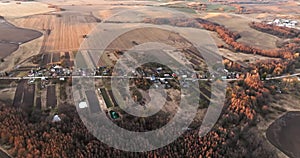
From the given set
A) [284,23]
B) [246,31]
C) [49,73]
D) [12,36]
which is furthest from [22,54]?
[284,23]

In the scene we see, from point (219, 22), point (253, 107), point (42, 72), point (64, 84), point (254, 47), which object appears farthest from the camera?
point (219, 22)

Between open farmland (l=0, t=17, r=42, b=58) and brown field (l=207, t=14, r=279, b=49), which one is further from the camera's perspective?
brown field (l=207, t=14, r=279, b=49)

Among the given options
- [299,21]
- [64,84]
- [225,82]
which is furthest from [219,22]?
[64,84]

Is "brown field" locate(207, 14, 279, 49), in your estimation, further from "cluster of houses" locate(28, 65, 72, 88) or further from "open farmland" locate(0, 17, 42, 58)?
"open farmland" locate(0, 17, 42, 58)

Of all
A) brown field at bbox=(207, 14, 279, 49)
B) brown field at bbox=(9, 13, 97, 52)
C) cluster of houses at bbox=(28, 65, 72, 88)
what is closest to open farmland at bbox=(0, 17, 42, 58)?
brown field at bbox=(9, 13, 97, 52)

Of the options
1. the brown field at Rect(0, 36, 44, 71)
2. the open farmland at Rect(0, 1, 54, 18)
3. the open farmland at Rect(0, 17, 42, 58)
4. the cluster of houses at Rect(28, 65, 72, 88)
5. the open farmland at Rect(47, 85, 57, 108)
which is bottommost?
the open farmland at Rect(47, 85, 57, 108)

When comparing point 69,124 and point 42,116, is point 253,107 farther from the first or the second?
point 42,116

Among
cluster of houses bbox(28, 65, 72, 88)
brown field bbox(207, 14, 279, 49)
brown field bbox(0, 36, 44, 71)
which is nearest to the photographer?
cluster of houses bbox(28, 65, 72, 88)
